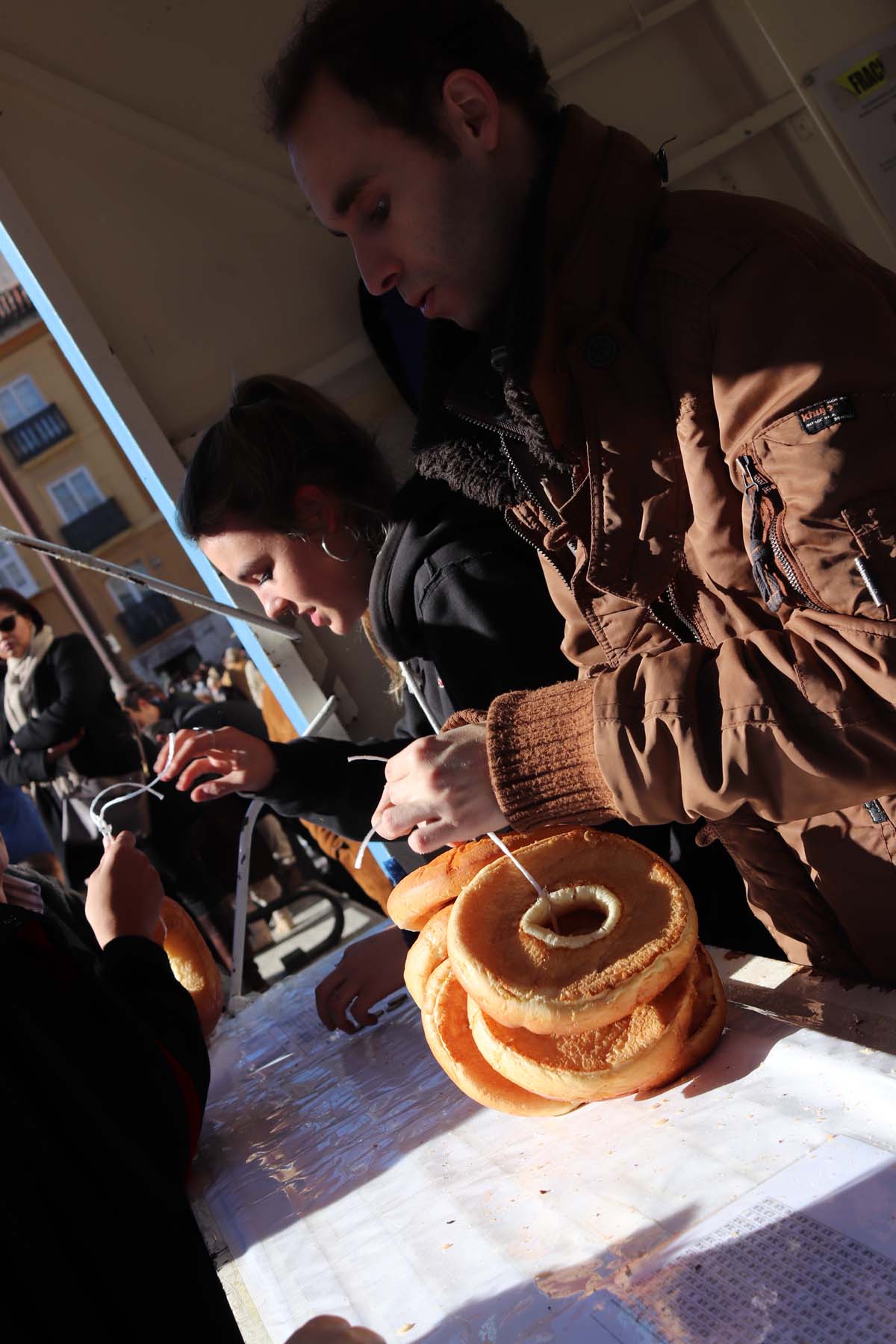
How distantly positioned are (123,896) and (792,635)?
1.49m

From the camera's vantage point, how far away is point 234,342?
3.16 meters

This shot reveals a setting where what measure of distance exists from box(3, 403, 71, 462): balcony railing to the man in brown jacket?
17.3 m

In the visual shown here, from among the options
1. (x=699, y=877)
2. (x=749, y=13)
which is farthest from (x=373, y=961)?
(x=749, y=13)

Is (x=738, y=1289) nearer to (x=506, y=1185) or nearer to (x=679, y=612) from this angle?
(x=506, y=1185)

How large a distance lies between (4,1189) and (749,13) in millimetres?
3449

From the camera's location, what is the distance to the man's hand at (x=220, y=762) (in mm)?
2311

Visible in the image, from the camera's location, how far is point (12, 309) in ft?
56.7

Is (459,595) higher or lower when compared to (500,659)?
higher

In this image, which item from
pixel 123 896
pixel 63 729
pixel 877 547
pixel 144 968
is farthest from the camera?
pixel 63 729

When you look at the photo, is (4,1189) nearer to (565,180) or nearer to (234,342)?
(565,180)

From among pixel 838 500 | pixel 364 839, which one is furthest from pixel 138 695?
pixel 838 500

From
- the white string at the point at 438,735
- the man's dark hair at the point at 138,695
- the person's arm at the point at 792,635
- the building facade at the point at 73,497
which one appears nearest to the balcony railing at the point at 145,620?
the building facade at the point at 73,497

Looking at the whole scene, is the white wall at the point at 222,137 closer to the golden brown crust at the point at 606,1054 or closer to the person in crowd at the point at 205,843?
the person in crowd at the point at 205,843

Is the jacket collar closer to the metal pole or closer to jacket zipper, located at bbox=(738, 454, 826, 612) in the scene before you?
jacket zipper, located at bbox=(738, 454, 826, 612)
